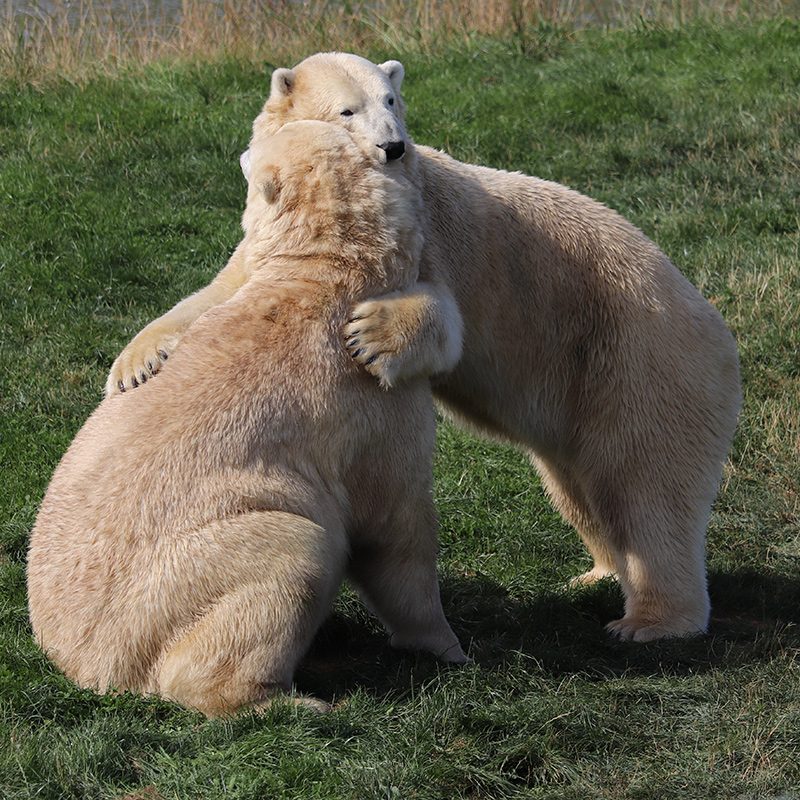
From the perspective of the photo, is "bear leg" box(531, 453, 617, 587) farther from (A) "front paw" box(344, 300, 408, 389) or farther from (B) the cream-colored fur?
(A) "front paw" box(344, 300, 408, 389)

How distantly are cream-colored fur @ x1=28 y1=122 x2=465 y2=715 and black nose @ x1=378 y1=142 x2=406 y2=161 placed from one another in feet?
0.21

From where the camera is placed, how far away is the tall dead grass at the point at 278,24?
1173 centimetres

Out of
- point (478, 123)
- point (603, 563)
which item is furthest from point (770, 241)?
point (603, 563)

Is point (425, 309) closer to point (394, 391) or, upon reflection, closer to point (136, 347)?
point (394, 391)

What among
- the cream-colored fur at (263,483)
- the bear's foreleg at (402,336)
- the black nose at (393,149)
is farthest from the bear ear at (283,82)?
the bear's foreleg at (402,336)

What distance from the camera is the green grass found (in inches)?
154

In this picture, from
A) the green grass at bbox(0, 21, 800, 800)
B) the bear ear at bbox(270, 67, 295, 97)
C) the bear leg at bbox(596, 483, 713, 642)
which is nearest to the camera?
the green grass at bbox(0, 21, 800, 800)

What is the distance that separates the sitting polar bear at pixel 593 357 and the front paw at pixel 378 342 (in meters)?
0.66

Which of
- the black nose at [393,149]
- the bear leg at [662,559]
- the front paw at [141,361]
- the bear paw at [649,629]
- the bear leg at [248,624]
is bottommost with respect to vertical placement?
the bear paw at [649,629]

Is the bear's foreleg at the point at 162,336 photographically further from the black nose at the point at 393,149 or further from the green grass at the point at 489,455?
the green grass at the point at 489,455

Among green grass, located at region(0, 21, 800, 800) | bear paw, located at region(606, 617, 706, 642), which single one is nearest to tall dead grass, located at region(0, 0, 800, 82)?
green grass, located at region(0, 21, 800, 800)

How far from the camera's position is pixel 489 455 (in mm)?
6949

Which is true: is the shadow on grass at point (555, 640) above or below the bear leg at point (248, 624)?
below

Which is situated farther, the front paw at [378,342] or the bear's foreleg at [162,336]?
the bear's foreleg at [162,336]
